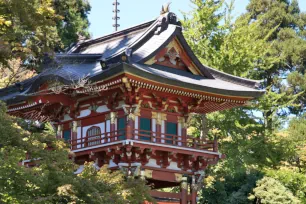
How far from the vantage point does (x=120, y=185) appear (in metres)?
14.3

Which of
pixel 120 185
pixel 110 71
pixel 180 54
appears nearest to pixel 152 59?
pixel 180 54

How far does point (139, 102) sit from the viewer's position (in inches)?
715

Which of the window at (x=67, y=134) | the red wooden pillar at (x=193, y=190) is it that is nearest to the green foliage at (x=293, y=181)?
the red wooden pillar at (x=193, y=190)

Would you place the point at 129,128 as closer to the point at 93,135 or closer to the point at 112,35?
the point at 93,135

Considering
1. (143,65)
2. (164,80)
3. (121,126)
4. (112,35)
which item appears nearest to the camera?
(164,80)

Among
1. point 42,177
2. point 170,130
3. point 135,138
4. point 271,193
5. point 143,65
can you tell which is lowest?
point 42,177

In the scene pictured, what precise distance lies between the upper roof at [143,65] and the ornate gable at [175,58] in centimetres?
4

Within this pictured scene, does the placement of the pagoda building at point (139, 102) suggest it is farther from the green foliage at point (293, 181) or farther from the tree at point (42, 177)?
the green foliage at point (293, 181)

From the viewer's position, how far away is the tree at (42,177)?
1166cm

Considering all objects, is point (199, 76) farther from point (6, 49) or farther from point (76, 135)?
point (6, 49)

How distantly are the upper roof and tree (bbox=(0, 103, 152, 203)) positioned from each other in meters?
4.13

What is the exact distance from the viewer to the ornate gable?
1931cm

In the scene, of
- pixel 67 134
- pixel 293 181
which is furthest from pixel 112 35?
pixel 293 181

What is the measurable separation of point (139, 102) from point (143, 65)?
47.8 inches
